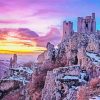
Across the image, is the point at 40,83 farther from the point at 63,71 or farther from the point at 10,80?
the point at 10,80

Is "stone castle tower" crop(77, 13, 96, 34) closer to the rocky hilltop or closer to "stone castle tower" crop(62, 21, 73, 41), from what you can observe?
the rocky hilltop

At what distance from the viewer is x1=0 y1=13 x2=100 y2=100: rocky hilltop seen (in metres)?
49.7

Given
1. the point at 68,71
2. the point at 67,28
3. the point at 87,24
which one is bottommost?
the point at 68,71

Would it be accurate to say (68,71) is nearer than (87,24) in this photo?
Yes

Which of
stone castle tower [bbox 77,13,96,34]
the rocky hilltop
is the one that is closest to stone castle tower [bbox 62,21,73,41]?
the rocky hilltop

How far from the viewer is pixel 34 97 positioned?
67.6 m

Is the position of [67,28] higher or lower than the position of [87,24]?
lower

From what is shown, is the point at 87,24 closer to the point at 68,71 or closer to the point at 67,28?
the point at 67,28

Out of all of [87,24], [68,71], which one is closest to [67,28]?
[87,24]

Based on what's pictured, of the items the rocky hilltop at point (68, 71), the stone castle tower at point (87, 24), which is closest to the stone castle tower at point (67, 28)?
the rocky hilltop at point (68, 71)

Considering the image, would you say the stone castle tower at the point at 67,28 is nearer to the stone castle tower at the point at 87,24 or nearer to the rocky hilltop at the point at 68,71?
the rocky hilltop at the point at 68,71

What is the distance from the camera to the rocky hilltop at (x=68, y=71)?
49731 mm

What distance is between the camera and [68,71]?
→ 56.9 metres

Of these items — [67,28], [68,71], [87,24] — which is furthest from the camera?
[87,24]
